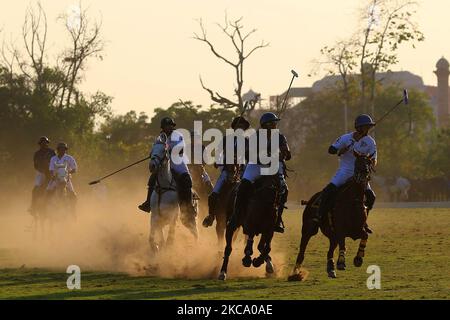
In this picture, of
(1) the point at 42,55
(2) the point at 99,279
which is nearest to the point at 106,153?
(1) the point at 42,55

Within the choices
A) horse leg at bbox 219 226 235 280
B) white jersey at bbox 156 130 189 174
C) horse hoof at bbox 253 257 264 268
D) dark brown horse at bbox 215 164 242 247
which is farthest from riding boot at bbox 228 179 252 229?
white jersey at bbox 156 130 189 174

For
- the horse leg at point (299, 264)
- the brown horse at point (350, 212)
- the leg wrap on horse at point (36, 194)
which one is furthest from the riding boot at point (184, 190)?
the leg wrap on horse at point (36, 194)

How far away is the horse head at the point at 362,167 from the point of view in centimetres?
1962

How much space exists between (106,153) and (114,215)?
37421mm

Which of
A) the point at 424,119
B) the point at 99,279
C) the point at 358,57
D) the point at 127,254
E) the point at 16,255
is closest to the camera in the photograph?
the point at 99,279

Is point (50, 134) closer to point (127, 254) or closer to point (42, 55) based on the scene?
point (42, 55)

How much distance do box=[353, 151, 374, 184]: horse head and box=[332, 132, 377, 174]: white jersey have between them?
106 mm

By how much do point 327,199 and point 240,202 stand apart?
1311 mm

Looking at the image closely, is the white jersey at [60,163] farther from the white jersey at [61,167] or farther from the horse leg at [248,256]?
the horse leg at [248,256]

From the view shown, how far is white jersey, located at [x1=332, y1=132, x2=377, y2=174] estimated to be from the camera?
19828mm

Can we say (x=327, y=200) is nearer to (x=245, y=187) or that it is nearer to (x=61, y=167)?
(x=245, y=187)

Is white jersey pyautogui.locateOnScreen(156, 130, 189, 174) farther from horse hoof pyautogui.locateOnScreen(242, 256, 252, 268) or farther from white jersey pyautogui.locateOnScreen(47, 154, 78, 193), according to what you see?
white jersey pyautogui.locateOnScreen(47, 154, 78, 193)

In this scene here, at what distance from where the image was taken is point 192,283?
19.8 m

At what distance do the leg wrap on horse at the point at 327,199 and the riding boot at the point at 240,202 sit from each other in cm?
113
